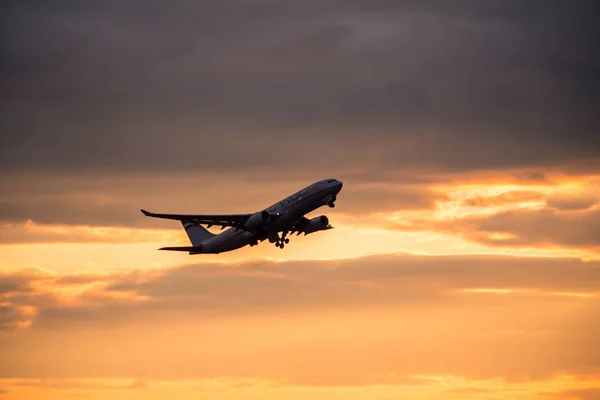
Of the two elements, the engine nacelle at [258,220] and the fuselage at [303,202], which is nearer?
the fuselage at [303,202]

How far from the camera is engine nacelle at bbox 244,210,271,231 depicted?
190m

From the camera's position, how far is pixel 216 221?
196m

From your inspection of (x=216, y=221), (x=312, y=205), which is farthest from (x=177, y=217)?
(x=312, y=205)

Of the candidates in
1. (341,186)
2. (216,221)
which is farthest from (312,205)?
(216,221)

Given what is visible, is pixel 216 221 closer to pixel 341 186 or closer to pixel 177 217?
pixel 177 217

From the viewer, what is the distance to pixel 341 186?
185375mm

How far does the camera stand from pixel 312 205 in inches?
7293

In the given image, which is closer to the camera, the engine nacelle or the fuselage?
the fuselage

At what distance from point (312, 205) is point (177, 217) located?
20.0 meters

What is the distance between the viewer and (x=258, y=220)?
18975cm

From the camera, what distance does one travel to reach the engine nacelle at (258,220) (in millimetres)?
189625

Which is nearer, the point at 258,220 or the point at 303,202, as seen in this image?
the point at 303,202

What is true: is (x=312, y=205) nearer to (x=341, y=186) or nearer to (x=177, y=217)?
(x=341, y=186)

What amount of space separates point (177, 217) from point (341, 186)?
24081 mm
